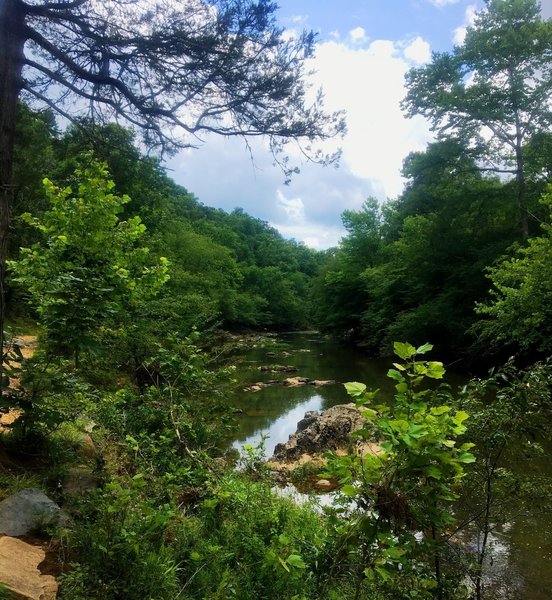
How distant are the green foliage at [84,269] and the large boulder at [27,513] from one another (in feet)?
4.16

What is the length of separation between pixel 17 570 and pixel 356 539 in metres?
1.87

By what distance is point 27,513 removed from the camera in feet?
9.53

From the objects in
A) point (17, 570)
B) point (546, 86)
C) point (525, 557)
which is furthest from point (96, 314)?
point (546, 86)

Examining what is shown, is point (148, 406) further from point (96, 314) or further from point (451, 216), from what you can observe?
point (451, 216)

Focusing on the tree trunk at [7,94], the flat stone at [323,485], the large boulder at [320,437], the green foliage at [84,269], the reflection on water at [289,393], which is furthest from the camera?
the reflection on water at [289,393]

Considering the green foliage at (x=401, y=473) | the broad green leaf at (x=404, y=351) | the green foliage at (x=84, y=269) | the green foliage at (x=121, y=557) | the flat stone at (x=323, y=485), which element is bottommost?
the flat stone at (x=323, y=485)

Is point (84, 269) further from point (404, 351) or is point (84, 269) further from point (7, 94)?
point (404, 351)

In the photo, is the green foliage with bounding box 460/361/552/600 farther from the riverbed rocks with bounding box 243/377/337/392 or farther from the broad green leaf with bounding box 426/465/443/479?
the riverbed rocks with bounding box 243/377/337/392

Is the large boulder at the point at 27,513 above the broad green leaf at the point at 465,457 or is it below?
below

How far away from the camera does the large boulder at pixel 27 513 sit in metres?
2.80

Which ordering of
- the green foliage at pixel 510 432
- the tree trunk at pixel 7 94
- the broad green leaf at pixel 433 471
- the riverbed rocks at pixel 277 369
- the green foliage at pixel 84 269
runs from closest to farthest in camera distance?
the broad green leaf at pixel 433 471 < the green foliage at pixel 510 432 < the tree trunk at pixel 7 94 < the green foliage at pixel 84 269 < the riverbed rocks at pixel 277 369

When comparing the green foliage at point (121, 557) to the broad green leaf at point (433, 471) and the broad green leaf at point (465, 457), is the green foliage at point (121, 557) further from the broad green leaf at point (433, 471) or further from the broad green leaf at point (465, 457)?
the broad green leaf at point (465, 457)

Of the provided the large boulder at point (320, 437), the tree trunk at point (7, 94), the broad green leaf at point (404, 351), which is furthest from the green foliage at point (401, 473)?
the large boulder at point (320, 437)

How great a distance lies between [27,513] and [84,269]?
208 centimetres
